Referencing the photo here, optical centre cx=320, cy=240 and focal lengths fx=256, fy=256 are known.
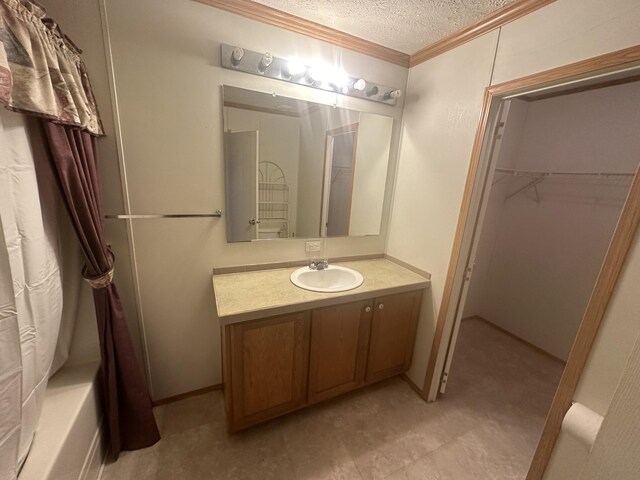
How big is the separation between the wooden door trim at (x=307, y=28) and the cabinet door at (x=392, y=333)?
5.21ft

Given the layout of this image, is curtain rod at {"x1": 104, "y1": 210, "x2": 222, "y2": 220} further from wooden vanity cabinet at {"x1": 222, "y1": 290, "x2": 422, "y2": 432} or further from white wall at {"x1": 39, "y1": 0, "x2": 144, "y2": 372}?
wooden vanity cabinet at {"x1": 222, "y1": 290, "x2": 422, "y2": 432}

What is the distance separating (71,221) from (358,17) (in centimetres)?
168

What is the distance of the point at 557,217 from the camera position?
2.29 m

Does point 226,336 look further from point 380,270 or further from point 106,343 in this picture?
point 380,270

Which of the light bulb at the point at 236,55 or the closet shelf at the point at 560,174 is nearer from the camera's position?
the light bulb at the point at 236,55

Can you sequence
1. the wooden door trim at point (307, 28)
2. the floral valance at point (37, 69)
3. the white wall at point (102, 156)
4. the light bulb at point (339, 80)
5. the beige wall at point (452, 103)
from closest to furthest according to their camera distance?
the floral valance at point (37, 69) < the beige wall at point (452, 103) < the white wall at point (102, 156) < the wooden door trim at point (307, 28) < the light bulb at point (339, 80)

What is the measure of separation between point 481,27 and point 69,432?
103 inches

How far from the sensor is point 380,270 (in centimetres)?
188

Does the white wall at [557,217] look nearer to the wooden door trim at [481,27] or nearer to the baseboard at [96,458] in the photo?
the wooden door trim at [481,27]

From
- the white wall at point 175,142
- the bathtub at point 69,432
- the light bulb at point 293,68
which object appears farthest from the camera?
the light bulb at point 293,68

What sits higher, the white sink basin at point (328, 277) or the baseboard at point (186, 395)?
the white sink basin at point (328, 277)

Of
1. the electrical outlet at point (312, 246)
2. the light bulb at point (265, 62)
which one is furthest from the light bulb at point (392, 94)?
the electrical outlet at point (312, 246)

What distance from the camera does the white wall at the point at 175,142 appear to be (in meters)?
1.21

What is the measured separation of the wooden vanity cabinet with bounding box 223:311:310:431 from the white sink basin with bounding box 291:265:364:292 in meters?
0.37
